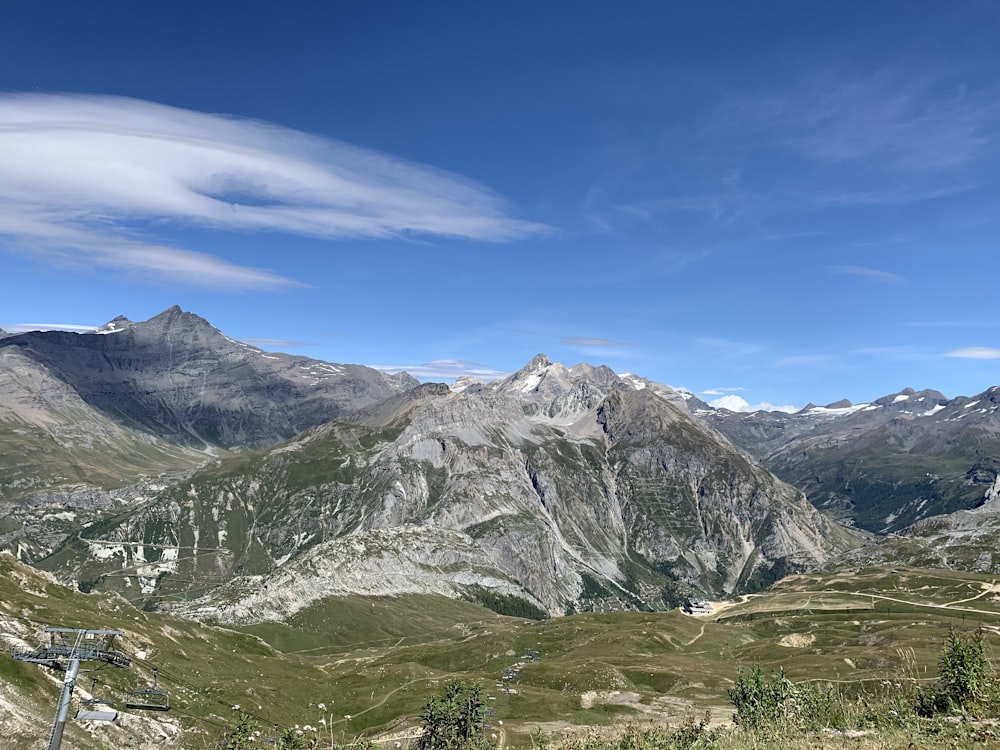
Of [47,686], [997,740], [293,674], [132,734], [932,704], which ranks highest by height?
[997,740]

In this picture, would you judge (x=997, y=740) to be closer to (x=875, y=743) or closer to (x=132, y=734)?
(x=875, y=743)

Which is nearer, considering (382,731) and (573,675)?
(382,731)

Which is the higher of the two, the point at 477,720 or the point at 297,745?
the point at 297,745

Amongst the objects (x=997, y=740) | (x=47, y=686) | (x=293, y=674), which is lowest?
(x=293, y=674)

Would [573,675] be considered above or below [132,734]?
below

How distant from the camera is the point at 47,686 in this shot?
103m

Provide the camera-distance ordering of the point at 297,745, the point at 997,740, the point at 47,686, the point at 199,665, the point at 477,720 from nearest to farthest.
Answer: the point at 997,740, the point at 297,745, the point at 47,686, the point at 477,720, the point at 199,665

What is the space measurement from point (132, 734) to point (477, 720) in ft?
179

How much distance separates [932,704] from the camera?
111 ft

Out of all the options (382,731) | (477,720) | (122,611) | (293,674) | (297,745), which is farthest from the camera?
(293,674)

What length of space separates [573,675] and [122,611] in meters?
120

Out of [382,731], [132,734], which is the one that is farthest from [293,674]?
[132,734]

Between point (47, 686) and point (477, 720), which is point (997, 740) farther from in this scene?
point (47, 686)

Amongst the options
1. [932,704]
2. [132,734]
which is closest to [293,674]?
[132,734]
